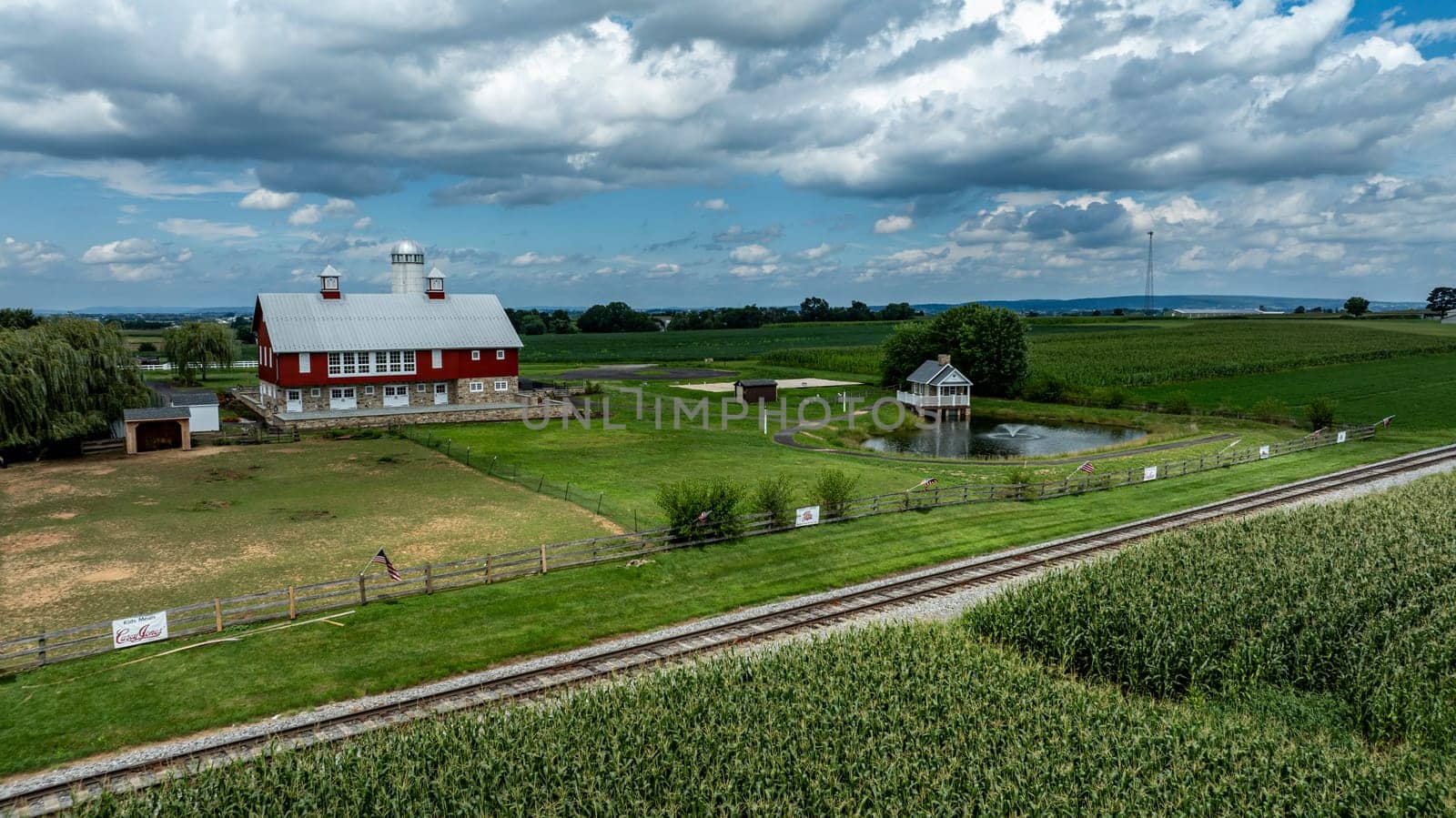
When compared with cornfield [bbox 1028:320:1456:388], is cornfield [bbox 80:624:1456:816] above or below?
below

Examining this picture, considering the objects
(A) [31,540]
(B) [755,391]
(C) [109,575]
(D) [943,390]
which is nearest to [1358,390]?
(D) [943,390]

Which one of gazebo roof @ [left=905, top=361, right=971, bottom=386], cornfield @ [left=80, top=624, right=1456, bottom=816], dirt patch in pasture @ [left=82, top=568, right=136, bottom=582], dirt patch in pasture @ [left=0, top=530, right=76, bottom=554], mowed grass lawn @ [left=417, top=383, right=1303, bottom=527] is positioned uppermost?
gazebo roof @ [left=905, top=361, right=971, bottom=386]

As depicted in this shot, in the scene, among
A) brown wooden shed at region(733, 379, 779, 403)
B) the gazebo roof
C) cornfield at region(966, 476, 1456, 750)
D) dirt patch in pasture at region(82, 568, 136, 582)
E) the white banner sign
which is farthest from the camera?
brown wooden shed at region(733, 379, 779, 403)

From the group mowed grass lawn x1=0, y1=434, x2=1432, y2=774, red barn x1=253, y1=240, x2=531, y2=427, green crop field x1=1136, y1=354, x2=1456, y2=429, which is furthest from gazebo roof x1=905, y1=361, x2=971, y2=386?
mowed grass lawn x1=0, y1=434, x2=1432, y2=774

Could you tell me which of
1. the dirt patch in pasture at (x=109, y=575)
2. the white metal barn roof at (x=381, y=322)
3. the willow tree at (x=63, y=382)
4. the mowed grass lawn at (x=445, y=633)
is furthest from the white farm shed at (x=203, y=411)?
the mowed grass lawn at (x=445, y=633)

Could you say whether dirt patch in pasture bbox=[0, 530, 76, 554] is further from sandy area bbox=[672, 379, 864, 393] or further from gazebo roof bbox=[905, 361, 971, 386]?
gazebo roof bbox=[905, 361, 971, 386]

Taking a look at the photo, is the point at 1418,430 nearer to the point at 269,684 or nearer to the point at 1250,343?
the point at 1250,343

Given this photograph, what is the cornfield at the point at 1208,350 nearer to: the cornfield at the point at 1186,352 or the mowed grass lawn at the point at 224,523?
the cornfield at the point at 1186,352

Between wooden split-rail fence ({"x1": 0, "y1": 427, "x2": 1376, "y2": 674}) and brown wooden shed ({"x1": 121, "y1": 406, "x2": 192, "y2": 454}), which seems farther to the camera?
brown wooden shed ({"x1": 121, "y1": 406, "x2": 192, "y2": 454})
